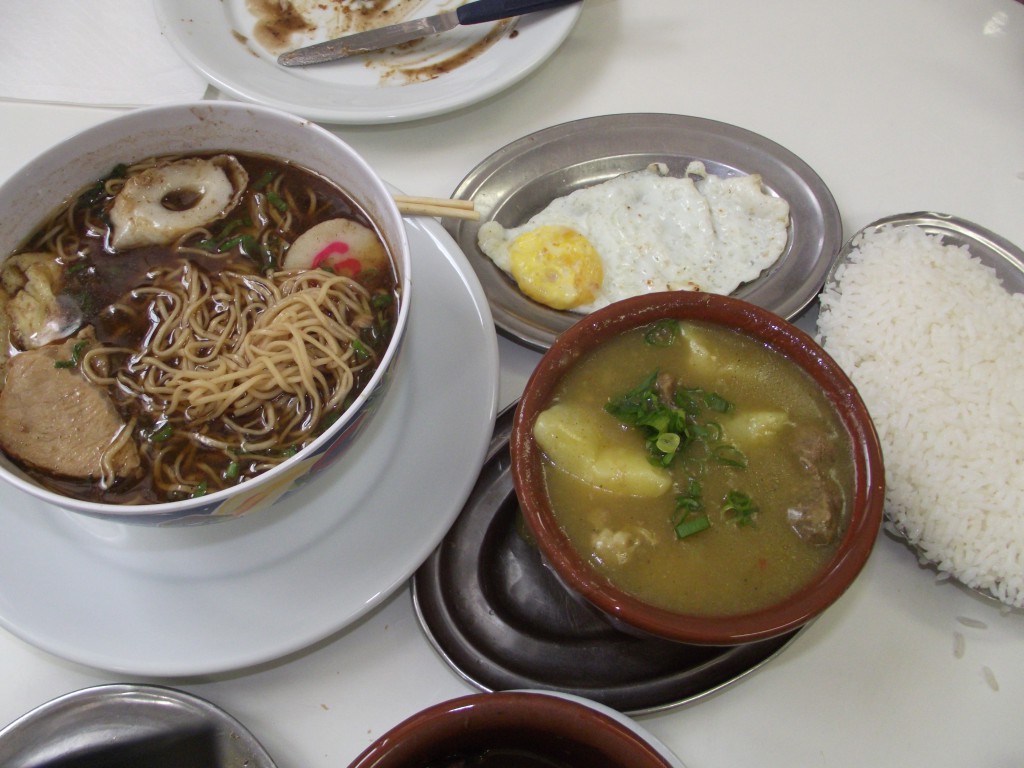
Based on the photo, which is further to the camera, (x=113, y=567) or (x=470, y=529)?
(x=470, y=529)

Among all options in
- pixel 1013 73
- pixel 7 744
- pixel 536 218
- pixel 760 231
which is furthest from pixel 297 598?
pixel 1013 73

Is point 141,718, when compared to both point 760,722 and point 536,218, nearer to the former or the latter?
point 760,722

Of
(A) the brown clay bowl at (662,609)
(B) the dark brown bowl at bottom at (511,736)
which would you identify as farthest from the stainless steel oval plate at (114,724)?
(A) the brown clay bowl at (662,609)

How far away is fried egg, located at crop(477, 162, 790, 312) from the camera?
205 cm

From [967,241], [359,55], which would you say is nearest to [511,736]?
[967,241]

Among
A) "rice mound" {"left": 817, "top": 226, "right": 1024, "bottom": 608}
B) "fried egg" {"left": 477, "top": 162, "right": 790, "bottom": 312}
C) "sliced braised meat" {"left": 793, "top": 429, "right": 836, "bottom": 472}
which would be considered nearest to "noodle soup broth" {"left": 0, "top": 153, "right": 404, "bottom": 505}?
"fried egg" {"left": 477, "top": 162, "right": 790, "bottom": 312}

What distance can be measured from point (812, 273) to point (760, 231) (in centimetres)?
21

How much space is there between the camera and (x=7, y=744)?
1.42 meters

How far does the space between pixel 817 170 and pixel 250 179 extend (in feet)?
5.56

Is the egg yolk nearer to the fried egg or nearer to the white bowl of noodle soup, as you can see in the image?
the fried egg

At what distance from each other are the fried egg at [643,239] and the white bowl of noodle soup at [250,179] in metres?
0.58

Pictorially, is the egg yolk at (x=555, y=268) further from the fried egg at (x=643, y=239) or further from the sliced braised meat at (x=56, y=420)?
the sliced braised meat at (x=56, y=420)

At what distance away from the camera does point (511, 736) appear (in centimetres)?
134

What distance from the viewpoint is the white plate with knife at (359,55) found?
7.16ft
